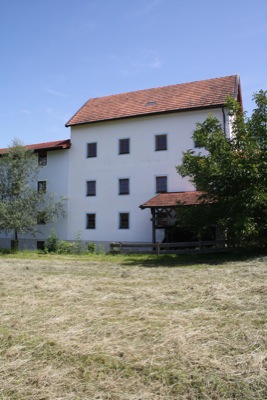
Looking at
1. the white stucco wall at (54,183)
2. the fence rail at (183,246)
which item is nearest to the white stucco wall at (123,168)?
the white stucco wall at (54,183)

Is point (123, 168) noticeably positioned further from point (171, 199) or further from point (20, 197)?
point (20, 197)

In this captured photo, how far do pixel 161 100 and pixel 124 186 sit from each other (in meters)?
6.98

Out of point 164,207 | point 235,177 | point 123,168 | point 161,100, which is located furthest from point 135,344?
point 161,100

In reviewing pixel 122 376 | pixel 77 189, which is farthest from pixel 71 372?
pixel 77 189

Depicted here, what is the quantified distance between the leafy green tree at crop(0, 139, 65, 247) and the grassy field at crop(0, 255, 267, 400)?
643 inches

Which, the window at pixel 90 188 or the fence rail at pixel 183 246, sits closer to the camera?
the fence rail at pixel 183 246

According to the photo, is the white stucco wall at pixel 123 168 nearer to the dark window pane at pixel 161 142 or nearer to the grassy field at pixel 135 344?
the dark window pane at pixel 161 142

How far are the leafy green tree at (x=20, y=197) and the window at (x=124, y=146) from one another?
6194mm

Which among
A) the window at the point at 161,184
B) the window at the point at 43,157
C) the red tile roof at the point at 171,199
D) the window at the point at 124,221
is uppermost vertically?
the window at the point at 43,157

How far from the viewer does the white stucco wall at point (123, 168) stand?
945 inches

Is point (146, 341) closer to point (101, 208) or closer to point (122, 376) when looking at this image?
point (122, 376)

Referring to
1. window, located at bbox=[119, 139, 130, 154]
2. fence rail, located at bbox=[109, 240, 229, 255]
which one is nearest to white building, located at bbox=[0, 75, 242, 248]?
window, located at bbox=[119, 139, 130, 154]

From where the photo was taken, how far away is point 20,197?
2488cm

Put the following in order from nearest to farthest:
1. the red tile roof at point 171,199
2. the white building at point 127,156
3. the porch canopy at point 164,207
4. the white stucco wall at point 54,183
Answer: the red tile roof at point 171,199
the porch canopy at point 164,207
the white building at point 127,156
the white stucco wall at point 54,183
